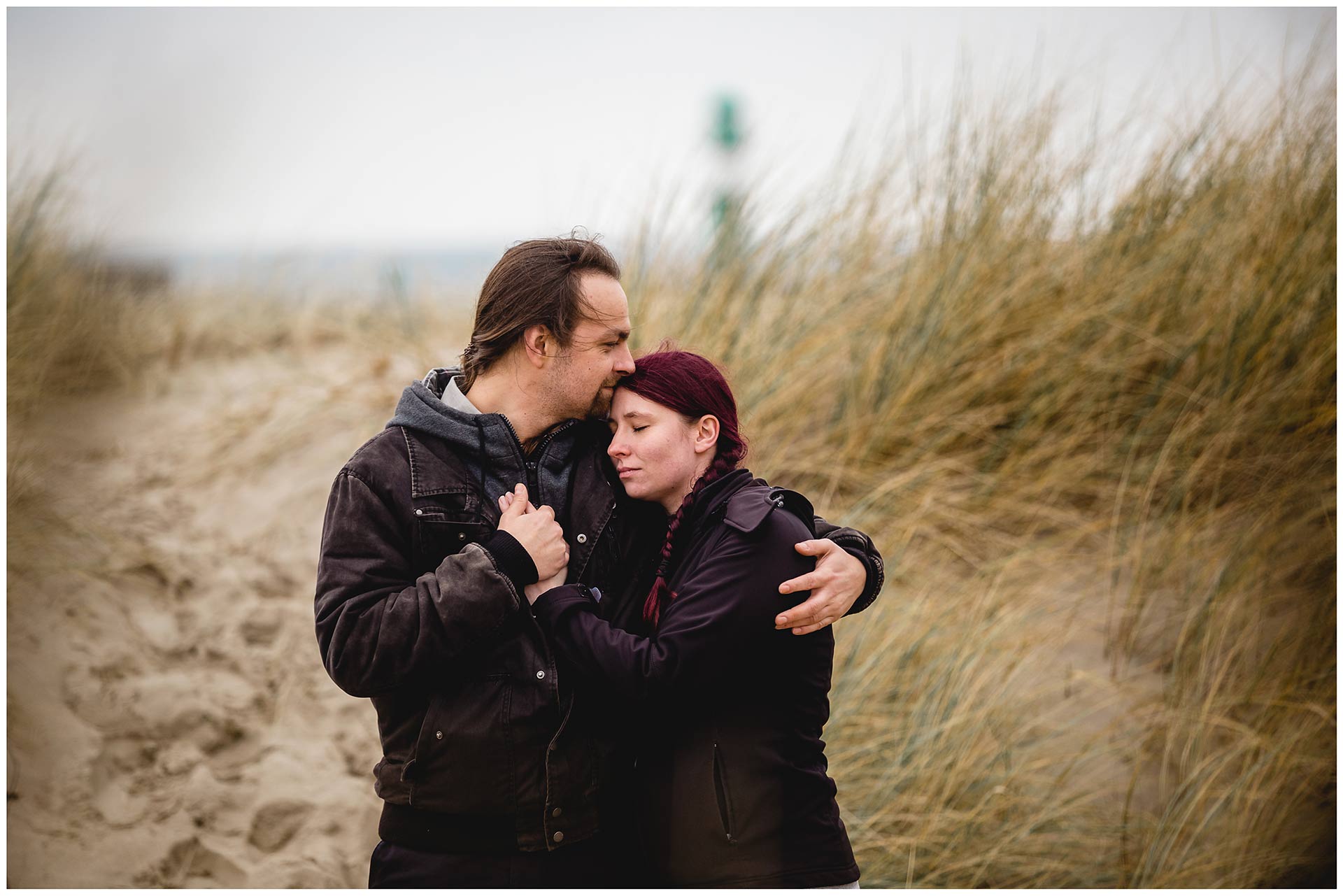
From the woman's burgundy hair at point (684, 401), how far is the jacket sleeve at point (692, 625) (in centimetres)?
12

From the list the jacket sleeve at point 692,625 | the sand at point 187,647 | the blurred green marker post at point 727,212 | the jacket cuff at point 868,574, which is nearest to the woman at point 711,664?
the jacket sleeve at point 692,625

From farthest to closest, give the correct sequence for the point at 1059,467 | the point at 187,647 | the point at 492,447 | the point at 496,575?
the point at 187,647 → the point at 1059,467 → the point at 492,447 → the point at 496,575

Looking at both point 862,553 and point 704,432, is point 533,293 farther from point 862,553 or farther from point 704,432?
point 862,553

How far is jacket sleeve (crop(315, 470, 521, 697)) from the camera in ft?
6.50

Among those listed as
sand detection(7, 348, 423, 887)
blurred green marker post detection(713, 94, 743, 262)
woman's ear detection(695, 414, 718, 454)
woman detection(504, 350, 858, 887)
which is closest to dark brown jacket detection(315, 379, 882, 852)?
woman detection(504, 350, 858, 887)

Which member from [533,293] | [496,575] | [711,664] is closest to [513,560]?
[496,575]

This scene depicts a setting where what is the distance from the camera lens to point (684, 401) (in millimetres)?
2252

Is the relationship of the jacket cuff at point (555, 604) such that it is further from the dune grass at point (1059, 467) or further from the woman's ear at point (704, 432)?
the dune grass at point (1059, 467)

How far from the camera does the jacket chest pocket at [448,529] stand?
215 cm

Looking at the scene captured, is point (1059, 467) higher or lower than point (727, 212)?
lower

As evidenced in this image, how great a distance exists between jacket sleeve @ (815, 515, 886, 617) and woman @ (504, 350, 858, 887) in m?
0.11

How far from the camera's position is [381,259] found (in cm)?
631

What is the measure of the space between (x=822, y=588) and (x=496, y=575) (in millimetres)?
655

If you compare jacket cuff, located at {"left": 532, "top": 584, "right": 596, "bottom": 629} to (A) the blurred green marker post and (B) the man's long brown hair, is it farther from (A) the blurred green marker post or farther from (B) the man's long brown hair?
(A) the blurred green marker post
